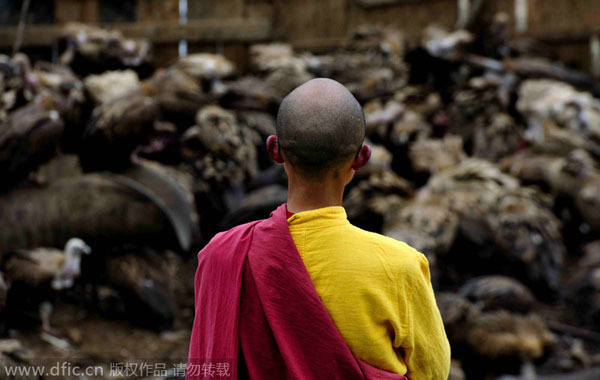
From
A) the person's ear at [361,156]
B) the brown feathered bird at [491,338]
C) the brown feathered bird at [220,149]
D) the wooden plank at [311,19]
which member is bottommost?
the brown feathered bird at [491,338]

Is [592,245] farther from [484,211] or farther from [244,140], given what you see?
[244,140]

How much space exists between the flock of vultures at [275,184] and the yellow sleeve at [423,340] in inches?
73.9

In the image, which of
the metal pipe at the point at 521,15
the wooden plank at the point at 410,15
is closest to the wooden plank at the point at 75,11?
the wooden plank at the point at 410,15

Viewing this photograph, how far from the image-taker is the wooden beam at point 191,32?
658cm

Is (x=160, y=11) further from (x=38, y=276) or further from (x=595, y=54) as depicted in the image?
(x=595, y=54)

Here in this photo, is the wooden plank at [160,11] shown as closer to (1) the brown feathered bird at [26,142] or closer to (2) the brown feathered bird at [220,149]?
(2) the brown feathered bird at [220,149]

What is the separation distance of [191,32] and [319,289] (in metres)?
6.00

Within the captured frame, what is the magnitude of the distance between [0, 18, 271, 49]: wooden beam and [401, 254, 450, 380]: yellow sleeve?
5907mm

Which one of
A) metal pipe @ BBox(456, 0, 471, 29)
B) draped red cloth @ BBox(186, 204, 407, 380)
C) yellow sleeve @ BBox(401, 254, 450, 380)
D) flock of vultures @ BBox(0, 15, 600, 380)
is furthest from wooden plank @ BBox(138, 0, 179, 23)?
yellow sleeve @ BBox(401, 254, 450, 380)

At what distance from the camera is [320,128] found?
104 centimetres

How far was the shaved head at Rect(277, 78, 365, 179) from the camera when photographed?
3.42 ft

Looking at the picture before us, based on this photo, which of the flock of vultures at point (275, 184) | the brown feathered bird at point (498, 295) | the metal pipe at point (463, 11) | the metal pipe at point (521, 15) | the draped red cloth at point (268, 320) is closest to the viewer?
the draped red cloth at point (268, 320)

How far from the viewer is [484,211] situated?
13.6ft

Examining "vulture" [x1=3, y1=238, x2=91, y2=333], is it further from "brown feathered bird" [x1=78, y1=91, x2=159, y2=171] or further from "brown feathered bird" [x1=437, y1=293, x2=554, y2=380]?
"brown feathered bird" [x1=437, y1=293, x2=554, y2=380]
